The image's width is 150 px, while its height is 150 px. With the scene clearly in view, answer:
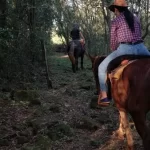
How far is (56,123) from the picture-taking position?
24.9 feet

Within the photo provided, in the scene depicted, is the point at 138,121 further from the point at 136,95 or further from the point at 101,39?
the point at 101,39

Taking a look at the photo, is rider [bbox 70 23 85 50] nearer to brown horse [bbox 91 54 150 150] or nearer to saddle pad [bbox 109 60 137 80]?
saddle pad [bbox 109 60 137 80]

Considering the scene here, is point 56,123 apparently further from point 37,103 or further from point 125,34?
point 125,34

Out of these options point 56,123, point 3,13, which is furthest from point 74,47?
point 56,123

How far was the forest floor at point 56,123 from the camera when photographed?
654cm

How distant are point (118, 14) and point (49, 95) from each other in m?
4.93

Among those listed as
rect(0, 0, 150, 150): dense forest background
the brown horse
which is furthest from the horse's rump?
the brown horse

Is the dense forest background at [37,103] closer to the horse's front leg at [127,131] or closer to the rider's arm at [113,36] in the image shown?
the horse's front leg at [127,131]

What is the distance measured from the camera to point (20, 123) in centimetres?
774

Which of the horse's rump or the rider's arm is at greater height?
the rider's arm

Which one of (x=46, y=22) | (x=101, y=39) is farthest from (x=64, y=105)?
(x=101, y=39)

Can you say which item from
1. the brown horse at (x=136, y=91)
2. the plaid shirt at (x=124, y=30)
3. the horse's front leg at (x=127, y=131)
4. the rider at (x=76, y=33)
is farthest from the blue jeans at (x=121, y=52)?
the rider at (x=76, y=33)

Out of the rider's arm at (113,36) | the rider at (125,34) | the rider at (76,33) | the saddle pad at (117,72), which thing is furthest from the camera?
the rider at (76,33)

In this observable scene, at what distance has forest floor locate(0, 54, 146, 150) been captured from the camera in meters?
6.54
